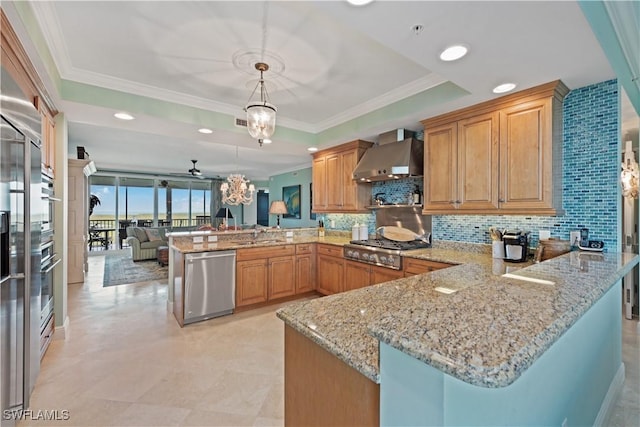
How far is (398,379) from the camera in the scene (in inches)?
29.2

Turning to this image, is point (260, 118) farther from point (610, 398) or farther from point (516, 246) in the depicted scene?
point (610, 398)

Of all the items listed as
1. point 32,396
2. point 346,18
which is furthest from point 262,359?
point 346,18

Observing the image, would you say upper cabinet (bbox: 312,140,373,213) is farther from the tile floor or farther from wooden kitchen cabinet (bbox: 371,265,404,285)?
the tile floor

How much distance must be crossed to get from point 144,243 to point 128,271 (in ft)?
4.68

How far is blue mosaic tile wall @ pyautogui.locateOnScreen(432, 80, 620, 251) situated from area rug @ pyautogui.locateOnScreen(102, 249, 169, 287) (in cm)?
614

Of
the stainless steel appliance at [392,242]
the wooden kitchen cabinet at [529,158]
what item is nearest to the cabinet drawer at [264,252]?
the stainless steel appliance at [392,242]

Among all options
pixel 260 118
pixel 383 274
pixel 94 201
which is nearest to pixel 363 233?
pixel 383 274

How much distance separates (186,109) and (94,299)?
333 cm

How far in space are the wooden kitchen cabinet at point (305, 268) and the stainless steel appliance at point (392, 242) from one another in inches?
28.1

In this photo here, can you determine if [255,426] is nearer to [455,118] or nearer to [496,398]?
[496,398]

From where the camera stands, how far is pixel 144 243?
25.1ft

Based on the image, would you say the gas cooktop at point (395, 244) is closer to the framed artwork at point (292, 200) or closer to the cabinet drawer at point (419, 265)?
the cabinet drawer at point (419, 265)

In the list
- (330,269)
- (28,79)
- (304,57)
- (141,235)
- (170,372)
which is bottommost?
(170,372)

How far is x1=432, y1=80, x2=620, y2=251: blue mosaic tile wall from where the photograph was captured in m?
2.37
